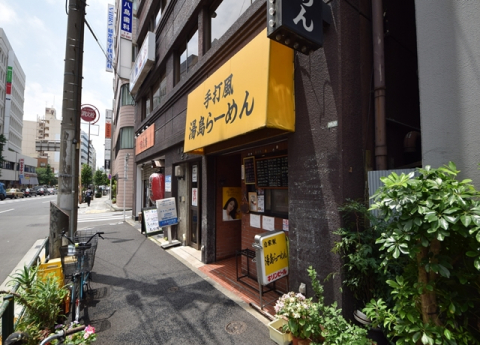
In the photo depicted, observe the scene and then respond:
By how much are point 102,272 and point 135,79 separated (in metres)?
10.7

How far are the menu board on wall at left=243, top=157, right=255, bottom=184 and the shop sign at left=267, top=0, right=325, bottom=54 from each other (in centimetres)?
295

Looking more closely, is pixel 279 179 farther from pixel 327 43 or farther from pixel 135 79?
pixel 135 79

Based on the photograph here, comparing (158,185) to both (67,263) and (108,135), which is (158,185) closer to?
(67,263)

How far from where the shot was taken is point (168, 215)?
938 centimetres

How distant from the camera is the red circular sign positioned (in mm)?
18938

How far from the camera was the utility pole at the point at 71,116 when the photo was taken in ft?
18.7

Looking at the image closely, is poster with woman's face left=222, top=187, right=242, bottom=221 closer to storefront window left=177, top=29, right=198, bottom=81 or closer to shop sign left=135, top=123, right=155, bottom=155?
storefront window left=177, top=29, right=198, bottom=81

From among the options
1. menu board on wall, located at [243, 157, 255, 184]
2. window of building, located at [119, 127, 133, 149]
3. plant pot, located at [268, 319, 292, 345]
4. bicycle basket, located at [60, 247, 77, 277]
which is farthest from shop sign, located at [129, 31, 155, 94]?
plant pot, located at [268, 319, 292, 345]

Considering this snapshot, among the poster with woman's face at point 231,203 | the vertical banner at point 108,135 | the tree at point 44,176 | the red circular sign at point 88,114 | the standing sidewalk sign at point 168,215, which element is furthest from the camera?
the tree at point 44,176

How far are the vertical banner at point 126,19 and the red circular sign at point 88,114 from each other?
6.18m

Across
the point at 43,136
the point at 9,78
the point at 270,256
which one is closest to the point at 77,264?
the point at 270,256

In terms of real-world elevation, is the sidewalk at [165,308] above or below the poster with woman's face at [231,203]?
below

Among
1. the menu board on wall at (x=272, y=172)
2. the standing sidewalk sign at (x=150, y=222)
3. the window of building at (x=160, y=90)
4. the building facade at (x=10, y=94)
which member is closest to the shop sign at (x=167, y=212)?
the standing sidewalk sign at (x=150, y=222)

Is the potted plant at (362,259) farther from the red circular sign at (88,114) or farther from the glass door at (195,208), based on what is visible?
the red circular sign at (88,114)
